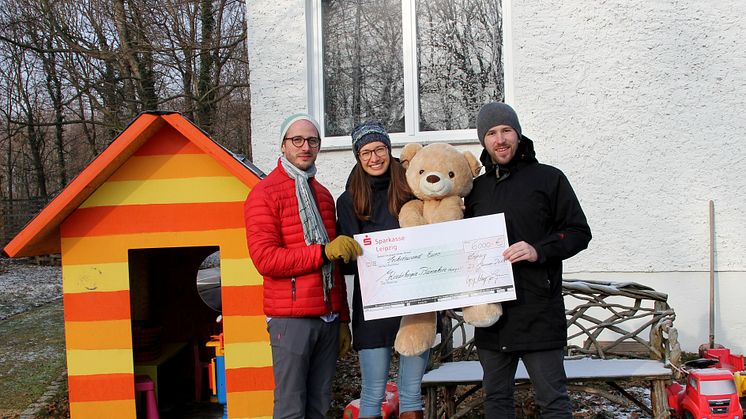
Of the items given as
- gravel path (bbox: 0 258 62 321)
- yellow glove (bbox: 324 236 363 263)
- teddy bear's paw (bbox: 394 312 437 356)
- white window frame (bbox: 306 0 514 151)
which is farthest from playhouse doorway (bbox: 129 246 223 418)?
gravel path (bbox: 0 258 62 321)

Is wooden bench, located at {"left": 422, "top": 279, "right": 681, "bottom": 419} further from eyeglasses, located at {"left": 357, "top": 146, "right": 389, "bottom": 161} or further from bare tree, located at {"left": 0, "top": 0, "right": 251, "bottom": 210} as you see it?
bare tree, located at {"left": 0, "top": 0, "right": 251, "bottom": 210}

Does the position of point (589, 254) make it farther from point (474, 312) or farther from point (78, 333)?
point (78, 333)

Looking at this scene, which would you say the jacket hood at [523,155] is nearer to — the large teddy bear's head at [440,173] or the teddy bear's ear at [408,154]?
the large teddy bear's head at [440,173]

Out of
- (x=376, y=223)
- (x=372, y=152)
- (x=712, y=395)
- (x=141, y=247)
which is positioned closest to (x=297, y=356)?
(x=376, y=223)

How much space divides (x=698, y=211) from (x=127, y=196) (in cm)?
450

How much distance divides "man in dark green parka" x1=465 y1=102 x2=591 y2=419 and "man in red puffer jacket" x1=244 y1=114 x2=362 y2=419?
2.21ft

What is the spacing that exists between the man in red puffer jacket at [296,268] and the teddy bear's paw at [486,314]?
557 millimetres

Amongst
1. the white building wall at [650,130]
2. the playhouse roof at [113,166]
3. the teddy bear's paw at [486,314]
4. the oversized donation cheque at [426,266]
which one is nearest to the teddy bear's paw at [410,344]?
the oversized donation cheque at [426,266]

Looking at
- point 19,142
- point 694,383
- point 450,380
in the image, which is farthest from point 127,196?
point 19,142

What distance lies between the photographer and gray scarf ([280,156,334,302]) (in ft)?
8.96

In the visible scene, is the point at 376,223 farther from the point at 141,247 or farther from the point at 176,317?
the point at 176,317

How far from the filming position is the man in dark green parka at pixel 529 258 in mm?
2617

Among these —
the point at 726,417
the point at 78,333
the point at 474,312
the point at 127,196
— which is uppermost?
the point at 127,196

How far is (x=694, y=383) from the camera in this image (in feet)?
11.3
